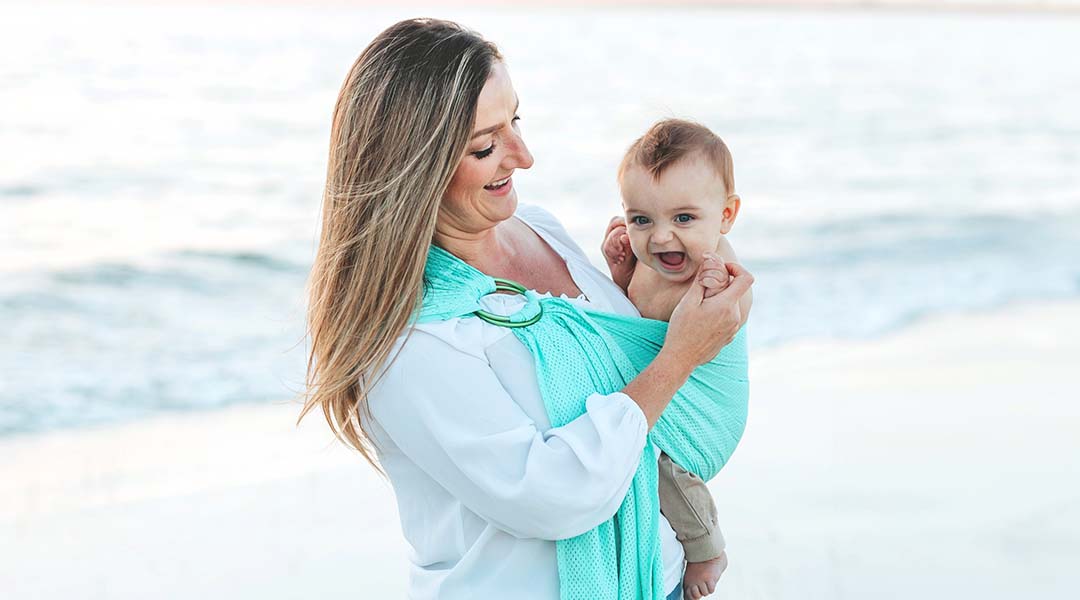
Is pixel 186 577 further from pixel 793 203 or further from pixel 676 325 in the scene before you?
pixel 793 203

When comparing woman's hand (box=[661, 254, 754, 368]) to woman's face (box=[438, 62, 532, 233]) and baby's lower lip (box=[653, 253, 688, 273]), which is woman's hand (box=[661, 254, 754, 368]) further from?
woman's face (box=[438, 62, 532, 233])

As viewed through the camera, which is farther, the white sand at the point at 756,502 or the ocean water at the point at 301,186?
the ocean water at the point at 301,186

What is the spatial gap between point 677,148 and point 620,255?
33 cm

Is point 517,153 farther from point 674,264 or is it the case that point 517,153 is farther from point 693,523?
point 693,523

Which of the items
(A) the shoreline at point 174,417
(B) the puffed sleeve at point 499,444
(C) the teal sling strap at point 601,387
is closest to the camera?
(B) the puffed sleeve at point 499,444

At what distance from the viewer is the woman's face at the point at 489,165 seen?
6.25ft

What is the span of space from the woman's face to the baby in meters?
0.32

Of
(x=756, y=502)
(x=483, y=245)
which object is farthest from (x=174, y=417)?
(x=483, y=245)

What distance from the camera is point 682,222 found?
2.25 meters

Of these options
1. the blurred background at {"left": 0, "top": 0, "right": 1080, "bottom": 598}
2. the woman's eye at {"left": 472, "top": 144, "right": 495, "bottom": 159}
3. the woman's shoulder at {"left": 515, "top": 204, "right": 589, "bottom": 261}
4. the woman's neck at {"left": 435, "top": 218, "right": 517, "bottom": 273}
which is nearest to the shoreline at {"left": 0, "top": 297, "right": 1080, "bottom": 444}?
the blurred background at {"left": 0, "top": 0, "right": 1080, "bottom": 598}

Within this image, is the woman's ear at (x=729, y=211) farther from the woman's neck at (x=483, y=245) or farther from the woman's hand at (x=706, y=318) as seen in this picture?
the woman's neck at (x=483, y=245)

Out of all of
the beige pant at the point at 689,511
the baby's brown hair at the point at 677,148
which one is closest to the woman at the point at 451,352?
the beige pant at the point at 689,511

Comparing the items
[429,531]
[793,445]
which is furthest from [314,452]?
[429,531]

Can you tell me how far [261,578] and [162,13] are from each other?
3033 cm
